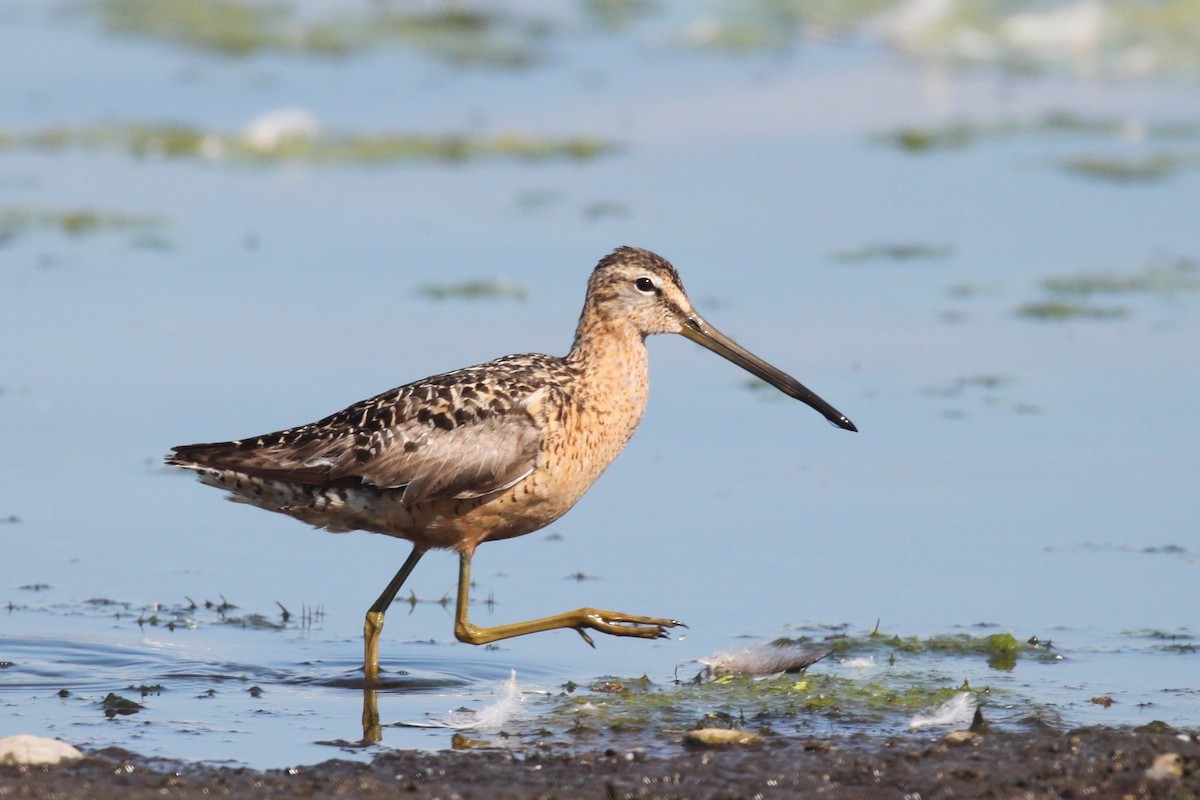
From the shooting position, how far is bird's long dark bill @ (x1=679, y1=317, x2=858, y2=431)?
6.31 m

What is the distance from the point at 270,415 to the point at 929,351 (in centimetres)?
302

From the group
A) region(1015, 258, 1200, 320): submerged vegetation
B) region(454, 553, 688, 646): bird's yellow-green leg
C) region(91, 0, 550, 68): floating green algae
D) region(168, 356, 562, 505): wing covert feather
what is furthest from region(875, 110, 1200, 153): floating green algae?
region(454, 553, 688, 646): bird's yellow-green leg

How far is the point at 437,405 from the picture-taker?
19.6 feet

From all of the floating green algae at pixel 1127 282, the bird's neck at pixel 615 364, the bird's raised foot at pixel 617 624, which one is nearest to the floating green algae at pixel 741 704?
the bird's raised foot at pixel 617 624

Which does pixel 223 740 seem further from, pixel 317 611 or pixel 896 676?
pixel 896 676

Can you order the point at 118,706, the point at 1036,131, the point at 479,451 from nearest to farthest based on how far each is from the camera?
1. the point at 118,706
2. the point at 479,451
3. the point at 1036,131

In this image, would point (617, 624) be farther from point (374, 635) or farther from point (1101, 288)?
point (1101, 288)

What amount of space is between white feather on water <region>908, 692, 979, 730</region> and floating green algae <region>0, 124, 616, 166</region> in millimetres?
8368

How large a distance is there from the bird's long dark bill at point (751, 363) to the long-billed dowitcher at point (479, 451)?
0.11 meters

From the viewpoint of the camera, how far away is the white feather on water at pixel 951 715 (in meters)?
5.28

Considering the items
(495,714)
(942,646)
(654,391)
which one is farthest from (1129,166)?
(495,714)

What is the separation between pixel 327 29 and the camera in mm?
18812

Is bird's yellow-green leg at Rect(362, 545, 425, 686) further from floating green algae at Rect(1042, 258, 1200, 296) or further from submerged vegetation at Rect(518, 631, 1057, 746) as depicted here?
floating green algae at Rect(1042, 258, 1200, 296)

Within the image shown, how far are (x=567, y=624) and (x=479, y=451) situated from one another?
0.55 m
